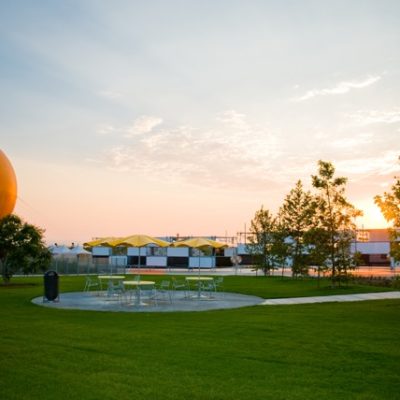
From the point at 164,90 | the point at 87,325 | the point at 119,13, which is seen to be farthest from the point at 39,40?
the point at 87,325

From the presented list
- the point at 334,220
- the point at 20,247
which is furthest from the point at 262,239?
the point at 20,247

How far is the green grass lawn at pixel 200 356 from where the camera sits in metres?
6.38

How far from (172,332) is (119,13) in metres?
11.5

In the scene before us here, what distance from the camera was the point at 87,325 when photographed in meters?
11.9

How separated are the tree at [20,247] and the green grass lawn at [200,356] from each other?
13.8m

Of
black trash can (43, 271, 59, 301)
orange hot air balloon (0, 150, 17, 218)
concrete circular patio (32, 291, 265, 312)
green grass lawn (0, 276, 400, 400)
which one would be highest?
orange hot air balloon (0, 150, 17, 218)

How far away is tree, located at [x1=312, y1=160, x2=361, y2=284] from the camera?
83.8 ft

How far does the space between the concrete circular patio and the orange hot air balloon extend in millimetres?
3982

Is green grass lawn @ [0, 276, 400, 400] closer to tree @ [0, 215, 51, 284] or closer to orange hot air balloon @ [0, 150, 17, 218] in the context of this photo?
orange hot air balloon @ [0, 150, 17, 218]

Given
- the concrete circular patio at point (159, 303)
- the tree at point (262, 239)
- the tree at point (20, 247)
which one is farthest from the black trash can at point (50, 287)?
the tree at point (262, 239)

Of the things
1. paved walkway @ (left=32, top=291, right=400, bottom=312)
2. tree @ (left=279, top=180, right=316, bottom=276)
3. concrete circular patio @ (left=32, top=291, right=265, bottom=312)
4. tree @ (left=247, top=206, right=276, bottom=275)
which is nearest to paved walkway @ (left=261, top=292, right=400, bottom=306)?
paved walkway @ (left=32, top=291, right=400, bottom=312)

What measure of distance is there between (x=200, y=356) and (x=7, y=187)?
42.4ft

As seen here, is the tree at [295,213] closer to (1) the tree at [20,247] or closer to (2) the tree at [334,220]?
(2) the tree at [334,220]

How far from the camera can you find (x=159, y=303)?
17625mm
